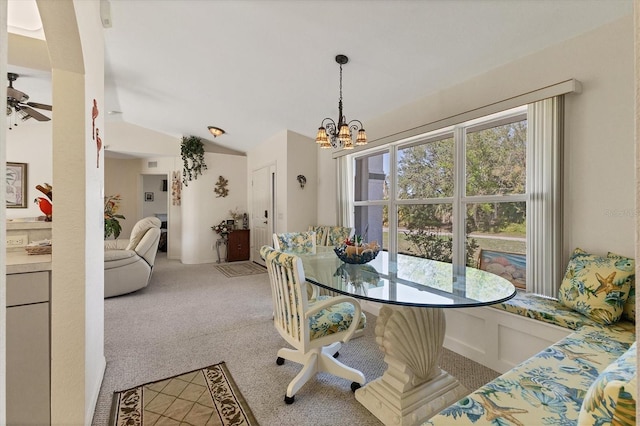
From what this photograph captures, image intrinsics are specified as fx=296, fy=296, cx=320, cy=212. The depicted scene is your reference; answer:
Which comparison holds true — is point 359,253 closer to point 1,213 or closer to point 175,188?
point 1,213

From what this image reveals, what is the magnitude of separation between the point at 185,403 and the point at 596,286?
257 centimetres

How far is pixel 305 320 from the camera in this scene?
1.70 m

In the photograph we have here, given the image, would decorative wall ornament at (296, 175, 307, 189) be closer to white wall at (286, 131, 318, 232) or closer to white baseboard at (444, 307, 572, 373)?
white wall at (286, 131, 318, 232)

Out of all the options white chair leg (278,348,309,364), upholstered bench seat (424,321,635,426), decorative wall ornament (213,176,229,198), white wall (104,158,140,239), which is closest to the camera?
upholstered bench seat (424,321,635,426)

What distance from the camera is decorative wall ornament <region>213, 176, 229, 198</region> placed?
6578mm

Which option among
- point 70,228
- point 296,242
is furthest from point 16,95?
point 296,242

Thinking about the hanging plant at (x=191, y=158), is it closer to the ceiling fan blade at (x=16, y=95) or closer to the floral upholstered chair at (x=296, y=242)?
the ceiling fan blade at (x=16, y=95)

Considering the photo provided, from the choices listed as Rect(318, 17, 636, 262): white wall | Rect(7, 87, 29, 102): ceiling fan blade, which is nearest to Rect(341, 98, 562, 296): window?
Rect(318, 17, 636, 262): white wall

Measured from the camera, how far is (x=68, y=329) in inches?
57.6

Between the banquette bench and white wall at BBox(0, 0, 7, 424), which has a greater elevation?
white wall at BBox(0, 0, 7, 424)

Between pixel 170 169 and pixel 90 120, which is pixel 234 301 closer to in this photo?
pixel 90 120

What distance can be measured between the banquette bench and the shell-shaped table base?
0.47 metres

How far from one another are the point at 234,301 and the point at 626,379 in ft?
12.2

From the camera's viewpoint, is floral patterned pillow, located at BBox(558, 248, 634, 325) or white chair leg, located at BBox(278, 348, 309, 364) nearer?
floral patterned pillow, located at BBox(558, 248, 634, 325)
